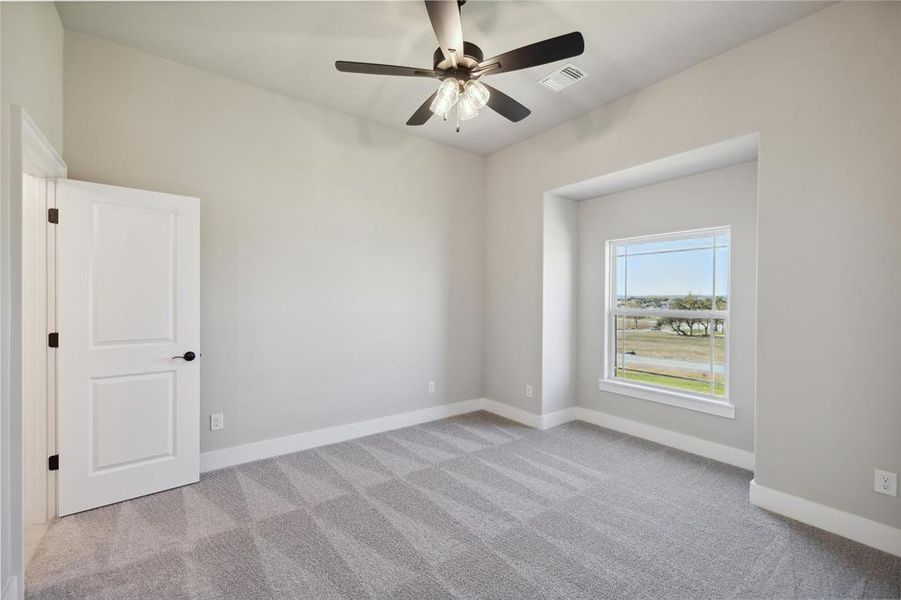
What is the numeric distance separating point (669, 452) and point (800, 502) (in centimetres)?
106

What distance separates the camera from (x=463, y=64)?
2195mm

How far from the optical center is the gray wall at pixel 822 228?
2168 millimetres

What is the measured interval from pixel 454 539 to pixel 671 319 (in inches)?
111

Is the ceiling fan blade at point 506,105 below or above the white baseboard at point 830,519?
above

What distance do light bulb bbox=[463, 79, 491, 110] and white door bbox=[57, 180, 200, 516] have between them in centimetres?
205

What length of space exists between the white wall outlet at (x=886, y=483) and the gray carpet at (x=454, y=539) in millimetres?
326

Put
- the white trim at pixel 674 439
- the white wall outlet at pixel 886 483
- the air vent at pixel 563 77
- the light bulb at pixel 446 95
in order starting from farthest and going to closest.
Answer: the white trim at pixel 674 439 → the air vent at pixel 563 77 → the light bulb at pixel 446 95 → the white wall outlet at pixel 886 483

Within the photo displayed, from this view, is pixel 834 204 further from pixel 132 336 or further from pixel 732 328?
pixel 132 336

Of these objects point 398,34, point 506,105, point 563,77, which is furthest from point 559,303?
point 398,34

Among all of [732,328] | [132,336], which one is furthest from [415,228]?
[732,328]

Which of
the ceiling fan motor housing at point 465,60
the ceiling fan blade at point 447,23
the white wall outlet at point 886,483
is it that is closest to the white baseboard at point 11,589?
the ceiling fan blade at point 447,23

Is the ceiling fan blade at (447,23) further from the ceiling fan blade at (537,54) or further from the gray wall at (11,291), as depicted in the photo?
the gray wall at (11,291)

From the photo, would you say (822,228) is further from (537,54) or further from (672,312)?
(537,54)

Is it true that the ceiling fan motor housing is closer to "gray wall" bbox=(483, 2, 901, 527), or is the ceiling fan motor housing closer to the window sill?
"gray wall" bbox=(483, 2, 901, 527)
